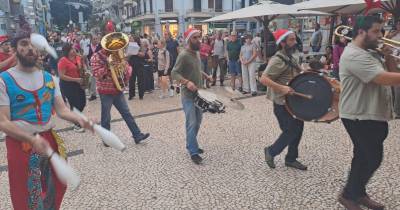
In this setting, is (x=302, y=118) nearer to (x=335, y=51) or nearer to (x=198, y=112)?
(x=198, y=112)

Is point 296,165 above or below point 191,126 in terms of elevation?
below

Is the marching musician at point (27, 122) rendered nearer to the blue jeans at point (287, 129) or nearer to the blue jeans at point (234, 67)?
the blue jeans at point (287, 129)

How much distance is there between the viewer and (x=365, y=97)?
3180 millimetres

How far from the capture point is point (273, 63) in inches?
168

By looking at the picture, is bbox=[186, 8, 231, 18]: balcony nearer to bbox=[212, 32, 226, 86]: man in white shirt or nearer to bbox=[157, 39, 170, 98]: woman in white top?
bbox=[212, 32, 226, 86]: man in white shirt

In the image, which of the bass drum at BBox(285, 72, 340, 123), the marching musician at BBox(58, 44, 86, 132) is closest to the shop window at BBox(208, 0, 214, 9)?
the marching musician at BBox(58, 44, 86, 132)

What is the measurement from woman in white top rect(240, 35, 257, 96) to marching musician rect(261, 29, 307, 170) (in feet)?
18.1

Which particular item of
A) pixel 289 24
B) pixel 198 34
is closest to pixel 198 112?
pixel 198 34

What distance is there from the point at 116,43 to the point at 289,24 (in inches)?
722

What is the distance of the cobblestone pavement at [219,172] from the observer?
3.84 meters

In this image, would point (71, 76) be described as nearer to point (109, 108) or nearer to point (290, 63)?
point (109, 108)

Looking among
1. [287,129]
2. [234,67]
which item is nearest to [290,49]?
[287,129]

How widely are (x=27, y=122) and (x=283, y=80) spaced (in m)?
2.69

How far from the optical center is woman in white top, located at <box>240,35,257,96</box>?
10.0 m
